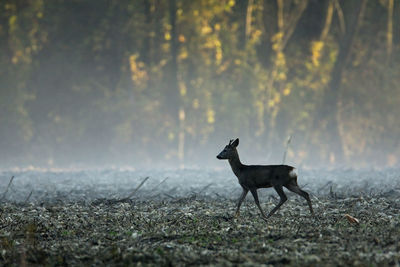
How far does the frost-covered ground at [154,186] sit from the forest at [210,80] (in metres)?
8.20

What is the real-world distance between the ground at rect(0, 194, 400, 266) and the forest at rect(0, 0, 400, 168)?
21513 mm

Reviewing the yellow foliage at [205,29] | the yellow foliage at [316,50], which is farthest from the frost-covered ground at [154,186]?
the yellow foliage at [205,29]

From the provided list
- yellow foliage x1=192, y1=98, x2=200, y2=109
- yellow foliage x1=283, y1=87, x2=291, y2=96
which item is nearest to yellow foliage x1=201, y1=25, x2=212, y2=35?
yellow foliage x1=192, y1=98, x2=200, y2=109

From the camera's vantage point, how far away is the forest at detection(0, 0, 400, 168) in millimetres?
34156

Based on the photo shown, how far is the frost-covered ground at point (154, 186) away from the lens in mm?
16219

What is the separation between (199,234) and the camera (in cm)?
966

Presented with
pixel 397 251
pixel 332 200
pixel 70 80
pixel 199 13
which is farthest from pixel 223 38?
pixel 397 251

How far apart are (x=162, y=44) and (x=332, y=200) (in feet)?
72.9

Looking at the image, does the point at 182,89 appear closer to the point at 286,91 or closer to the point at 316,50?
the point at 286,91

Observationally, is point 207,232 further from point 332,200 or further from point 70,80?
point 70,80

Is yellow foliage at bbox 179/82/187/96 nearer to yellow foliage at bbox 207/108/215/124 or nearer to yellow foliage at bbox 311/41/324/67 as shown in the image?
yellow foliage at bbox 207/108/215/124

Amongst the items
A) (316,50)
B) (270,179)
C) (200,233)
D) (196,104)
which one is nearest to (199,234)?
(200,233)

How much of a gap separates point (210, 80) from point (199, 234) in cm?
2543

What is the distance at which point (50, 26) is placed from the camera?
34.4 m
